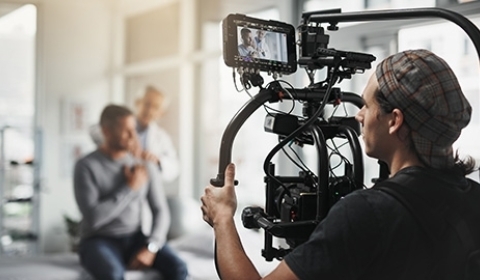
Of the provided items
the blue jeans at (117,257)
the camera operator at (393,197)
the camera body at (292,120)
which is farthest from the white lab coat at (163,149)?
the camera operator at (393,197)

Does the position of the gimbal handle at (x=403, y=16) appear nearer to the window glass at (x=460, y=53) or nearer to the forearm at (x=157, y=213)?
the window glass at (x=460, y=53)

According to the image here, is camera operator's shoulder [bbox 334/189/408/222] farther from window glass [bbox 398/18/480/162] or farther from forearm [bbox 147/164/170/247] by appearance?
forearm [bbox 147/164/170/247]

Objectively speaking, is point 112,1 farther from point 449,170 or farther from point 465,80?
point 449,170

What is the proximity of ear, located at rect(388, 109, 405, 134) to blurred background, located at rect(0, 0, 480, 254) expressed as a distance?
7.03 ft

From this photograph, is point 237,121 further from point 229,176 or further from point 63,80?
point 63,80

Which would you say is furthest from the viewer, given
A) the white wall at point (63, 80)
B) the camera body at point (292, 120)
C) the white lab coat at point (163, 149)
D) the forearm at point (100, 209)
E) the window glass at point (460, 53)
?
the white wall at point (63, 80)

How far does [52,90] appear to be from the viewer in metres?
3.90

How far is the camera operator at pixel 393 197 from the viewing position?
2.81 ft

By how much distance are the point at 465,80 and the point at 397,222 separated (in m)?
1.39

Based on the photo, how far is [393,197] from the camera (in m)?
0.87

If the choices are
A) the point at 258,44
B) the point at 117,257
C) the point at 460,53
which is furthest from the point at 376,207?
the point at 117,257

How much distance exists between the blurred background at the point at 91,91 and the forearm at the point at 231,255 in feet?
6.91

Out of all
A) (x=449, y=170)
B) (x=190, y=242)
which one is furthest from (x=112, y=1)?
(x=449, y=170)

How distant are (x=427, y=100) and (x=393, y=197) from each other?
7.5 inches
